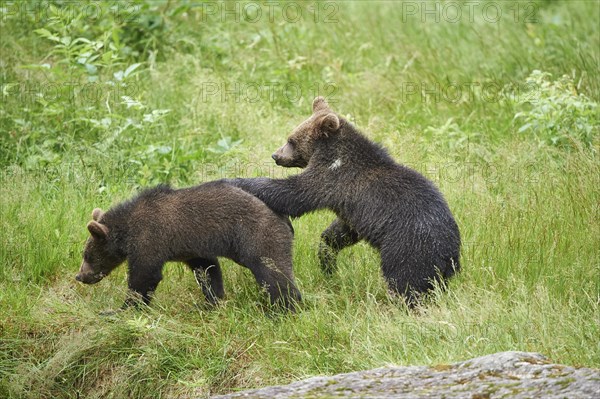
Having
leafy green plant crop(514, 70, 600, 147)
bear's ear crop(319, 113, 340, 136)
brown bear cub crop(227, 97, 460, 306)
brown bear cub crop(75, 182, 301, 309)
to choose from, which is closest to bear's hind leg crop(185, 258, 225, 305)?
brown bear cub crop(75, 182, 301, 309)

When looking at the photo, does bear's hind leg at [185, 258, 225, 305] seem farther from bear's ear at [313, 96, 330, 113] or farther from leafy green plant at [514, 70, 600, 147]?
leafy green plant at [514, 70, 600, 147]

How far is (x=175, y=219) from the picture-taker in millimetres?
6422

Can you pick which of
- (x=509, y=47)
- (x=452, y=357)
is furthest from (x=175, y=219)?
(x=509, y=47)

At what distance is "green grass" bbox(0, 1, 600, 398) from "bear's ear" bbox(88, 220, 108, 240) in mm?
557

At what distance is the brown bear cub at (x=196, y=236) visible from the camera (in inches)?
245

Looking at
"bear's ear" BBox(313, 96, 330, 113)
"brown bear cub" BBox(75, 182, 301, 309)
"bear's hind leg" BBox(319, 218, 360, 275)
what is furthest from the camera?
"bear's ear" BBox(313, 96, 330, 113)

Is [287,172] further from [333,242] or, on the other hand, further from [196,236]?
[196,236]

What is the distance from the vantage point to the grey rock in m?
3.76

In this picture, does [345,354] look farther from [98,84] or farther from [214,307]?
[98,84]

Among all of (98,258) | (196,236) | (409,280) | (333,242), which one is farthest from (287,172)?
(409,280)

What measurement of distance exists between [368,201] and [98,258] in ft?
7.00

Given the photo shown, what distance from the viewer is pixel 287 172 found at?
8516mm

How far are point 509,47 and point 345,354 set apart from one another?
6.47 metres

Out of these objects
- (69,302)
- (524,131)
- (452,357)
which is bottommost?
(69,302)
